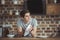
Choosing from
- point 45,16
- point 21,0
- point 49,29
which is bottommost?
point 49,29

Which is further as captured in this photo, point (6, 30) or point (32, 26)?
point (6, 30)

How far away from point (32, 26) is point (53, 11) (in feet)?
2.92

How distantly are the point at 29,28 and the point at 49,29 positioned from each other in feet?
3.33

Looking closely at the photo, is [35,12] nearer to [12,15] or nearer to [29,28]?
[12,15]

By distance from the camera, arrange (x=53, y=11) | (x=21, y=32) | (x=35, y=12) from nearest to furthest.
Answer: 1. (x=21, y=32)
2. (x=53, y=11)
3. (x=35, y=12)

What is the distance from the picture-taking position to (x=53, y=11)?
4.08m

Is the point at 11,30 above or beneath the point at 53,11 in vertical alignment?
beneath

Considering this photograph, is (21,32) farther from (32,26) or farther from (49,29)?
(49,29)

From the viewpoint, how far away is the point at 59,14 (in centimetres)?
417

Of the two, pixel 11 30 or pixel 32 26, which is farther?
pixel 11 30

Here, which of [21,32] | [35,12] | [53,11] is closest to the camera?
[21,32]

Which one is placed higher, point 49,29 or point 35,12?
point 35,12

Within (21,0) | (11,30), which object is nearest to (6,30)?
(11,30)

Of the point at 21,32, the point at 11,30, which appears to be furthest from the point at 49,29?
the point at 21,32
